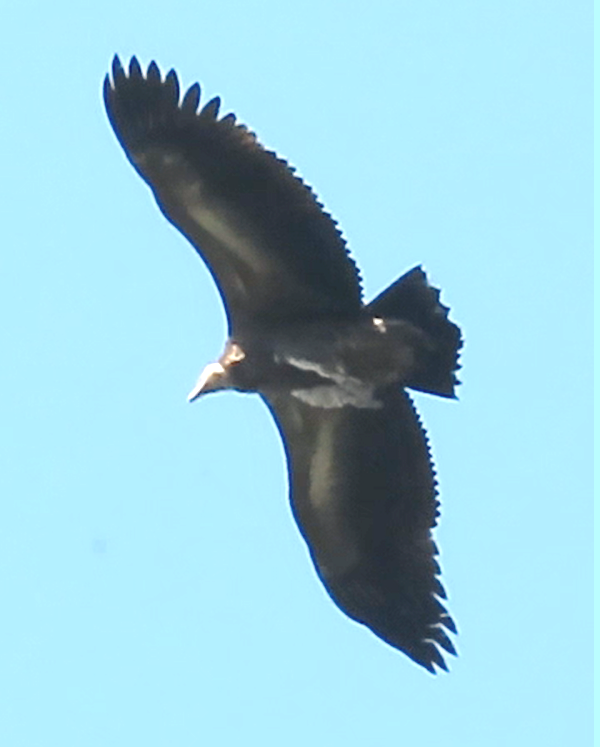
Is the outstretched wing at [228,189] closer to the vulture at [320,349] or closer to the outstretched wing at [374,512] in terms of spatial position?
the vulture at [320,349]

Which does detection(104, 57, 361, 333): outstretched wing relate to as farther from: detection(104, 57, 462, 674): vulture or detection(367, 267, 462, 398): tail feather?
detection(367, 267, 462, 398): tail feather

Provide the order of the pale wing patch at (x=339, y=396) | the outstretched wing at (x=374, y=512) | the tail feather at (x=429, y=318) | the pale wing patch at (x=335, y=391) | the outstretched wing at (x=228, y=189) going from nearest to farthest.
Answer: the outstretched wing at (x=228, y=189)
the tail feather at (x=429, y=318)
the pale wing patch at (x=335, y=391)
the pale wing patch at (x=339, y=396)
the outstretched wing at (x=374, y=512)

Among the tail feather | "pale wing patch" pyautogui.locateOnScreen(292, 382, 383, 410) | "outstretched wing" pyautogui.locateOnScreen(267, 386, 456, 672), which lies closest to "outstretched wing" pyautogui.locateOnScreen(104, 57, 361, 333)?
the tail feather

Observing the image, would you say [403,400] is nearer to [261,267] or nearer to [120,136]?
[261,267]

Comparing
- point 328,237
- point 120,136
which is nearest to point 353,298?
point 328,237

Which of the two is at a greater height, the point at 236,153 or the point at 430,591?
the point at 236,153

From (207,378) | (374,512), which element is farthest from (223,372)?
(374,512)

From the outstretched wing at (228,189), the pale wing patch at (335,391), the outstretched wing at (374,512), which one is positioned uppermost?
the outstretched wing at (228,189)

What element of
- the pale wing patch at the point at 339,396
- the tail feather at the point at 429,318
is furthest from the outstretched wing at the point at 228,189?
the pale wing patch at the point at 339,396
